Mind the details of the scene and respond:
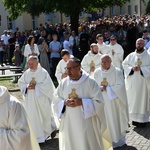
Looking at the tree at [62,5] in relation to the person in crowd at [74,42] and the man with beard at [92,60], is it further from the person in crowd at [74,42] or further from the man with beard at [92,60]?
the man with beard at [92,60]

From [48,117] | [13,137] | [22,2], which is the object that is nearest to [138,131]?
[48,117]

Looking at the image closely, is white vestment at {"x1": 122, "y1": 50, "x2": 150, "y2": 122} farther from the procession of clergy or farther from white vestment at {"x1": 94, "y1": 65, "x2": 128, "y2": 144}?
white vestment at {"x1": 94, "y1": 65, "x2": 128, "y2": 144}

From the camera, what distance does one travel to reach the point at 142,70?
948cm

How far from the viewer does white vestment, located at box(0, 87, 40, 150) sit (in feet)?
15.6

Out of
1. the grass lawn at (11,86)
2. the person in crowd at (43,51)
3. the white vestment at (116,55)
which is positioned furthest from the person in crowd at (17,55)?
the white vestment at (116,55)

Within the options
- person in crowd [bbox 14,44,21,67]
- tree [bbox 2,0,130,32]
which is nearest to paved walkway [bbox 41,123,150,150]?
person in crowd [bbox 14,44,21,67]

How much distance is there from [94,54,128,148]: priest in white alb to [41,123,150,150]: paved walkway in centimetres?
23

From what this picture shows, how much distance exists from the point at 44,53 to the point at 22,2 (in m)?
7.23

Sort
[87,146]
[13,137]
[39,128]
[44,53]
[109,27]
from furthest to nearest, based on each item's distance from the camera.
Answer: [109,27] → [44,53] → [39,128] → [87,146] → [13,137]

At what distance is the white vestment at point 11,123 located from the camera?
476cm

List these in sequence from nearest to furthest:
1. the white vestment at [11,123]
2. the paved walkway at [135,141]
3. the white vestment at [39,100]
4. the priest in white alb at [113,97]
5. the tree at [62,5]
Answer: the white vestment at [11,123]
the paved walkway at [135,141]
the priest in white alb at [113,97]
the white vestment at [39,100]
the tree at [62,5]

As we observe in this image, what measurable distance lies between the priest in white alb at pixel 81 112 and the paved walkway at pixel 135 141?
173 cm

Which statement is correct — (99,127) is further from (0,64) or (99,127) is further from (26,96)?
(0,64)

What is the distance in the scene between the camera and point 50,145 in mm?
8289
